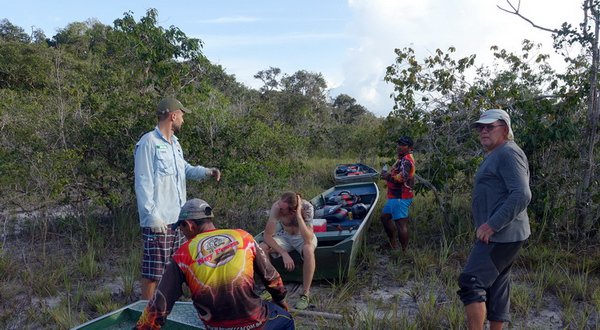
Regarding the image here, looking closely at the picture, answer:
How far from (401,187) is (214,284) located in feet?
13.6

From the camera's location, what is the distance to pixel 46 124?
7.08 metres

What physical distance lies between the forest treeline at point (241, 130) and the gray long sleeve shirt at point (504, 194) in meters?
3.09

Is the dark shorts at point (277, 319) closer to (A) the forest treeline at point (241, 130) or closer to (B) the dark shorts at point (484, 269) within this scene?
(B) the dark shorts at point (484, 269)

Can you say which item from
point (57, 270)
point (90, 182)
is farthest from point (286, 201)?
point (90, 182)

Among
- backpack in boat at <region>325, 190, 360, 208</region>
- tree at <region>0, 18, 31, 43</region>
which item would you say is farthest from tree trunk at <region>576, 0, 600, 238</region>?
tree at <region>0, 18, 31, 43</region>

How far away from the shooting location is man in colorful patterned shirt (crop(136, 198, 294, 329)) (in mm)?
2590

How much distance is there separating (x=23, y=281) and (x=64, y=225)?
6.00 ft

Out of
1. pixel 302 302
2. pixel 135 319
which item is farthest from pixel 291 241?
pixel 135 319

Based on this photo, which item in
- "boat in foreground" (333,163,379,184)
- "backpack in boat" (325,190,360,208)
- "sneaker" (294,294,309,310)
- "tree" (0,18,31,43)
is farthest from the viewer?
"tree" (0,18,31,43)

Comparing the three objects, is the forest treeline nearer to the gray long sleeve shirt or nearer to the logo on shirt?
the gray long sleeve shirt

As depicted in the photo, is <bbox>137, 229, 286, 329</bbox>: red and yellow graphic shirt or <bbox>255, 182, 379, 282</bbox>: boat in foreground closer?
<bbox>137, 229, 286, 329</bbox>: red and yellow graphic shirt

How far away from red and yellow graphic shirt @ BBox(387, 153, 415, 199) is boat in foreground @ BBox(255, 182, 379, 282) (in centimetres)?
52

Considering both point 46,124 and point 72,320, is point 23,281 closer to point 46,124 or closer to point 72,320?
point 72,320

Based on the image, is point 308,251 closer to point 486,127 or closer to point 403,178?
point 403,178
